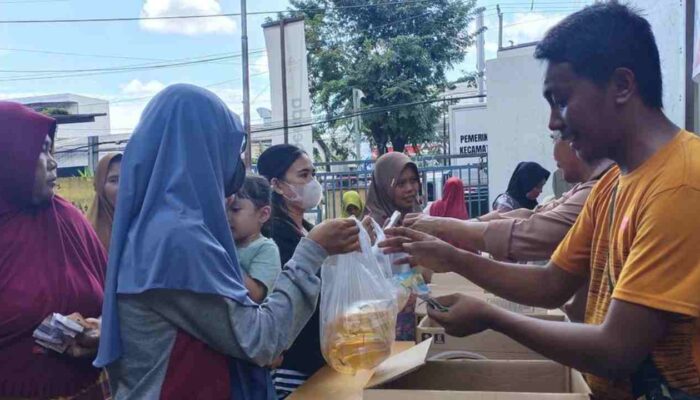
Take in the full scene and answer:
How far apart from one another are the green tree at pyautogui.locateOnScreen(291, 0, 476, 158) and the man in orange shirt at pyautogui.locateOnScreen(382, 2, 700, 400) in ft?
50.4

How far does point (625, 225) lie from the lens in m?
1.24

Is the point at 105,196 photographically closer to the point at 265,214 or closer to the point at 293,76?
A: the point at 265,214

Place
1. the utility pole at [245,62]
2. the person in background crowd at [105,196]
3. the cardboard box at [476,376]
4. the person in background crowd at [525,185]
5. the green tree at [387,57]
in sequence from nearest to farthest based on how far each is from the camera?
the cardboard box at [476,376], the person in background crowd at [105,196], the person in background crowd at [525,185], the utility pole at [245,62], the green tree at [387,57]

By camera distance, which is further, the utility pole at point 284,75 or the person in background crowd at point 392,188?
the utility pole at point 284,75

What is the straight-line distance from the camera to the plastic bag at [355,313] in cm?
198

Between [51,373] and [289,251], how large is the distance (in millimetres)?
1055

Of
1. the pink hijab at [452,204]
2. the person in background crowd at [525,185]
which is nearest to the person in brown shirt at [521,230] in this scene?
the pink hijab at [452,204]

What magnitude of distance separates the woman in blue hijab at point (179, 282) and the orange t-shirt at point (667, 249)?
31.8 inches

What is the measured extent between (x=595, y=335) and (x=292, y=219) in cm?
188

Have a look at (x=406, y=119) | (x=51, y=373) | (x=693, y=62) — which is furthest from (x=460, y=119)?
(x=51, y=373)

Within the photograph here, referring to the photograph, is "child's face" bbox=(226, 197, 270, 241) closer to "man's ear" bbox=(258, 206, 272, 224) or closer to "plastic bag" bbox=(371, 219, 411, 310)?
"man's ear" bbox=(258, 206, 272, 224)

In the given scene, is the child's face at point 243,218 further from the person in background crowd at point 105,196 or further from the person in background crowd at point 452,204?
the person in background crowd at point 452,204

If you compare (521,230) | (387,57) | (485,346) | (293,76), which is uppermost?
(387,57)

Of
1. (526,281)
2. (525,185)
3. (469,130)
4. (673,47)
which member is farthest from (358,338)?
(469,130)
